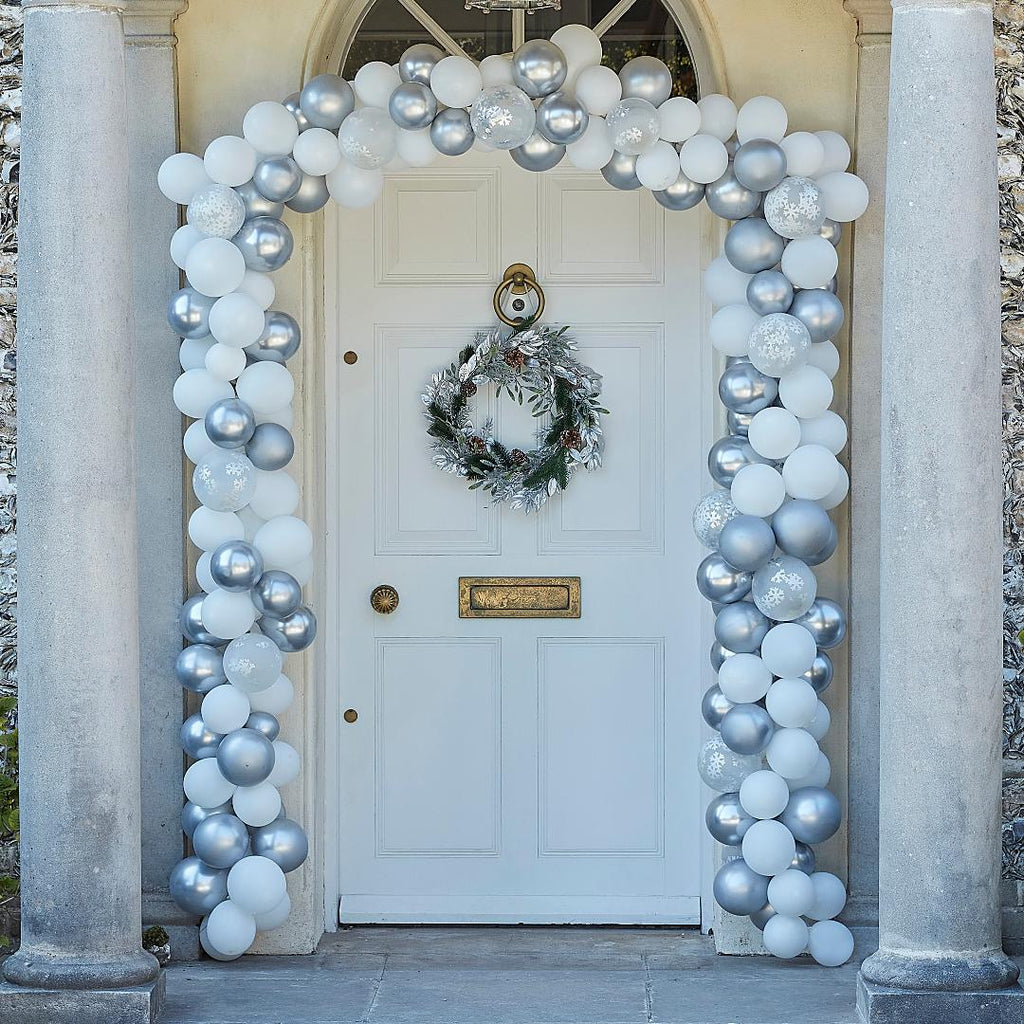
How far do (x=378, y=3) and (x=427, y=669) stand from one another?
2.22 meters

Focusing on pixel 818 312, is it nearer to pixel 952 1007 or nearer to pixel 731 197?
pixel 731 197

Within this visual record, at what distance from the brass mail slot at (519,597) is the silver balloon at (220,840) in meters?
1.04

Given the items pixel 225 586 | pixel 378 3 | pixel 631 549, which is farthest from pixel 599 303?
pixel 225 586

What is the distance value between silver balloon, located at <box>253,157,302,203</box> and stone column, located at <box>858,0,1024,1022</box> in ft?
5.65

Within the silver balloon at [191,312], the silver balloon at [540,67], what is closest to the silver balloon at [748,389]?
the silver balloon at [540,67]

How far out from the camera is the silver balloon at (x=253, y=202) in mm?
4508

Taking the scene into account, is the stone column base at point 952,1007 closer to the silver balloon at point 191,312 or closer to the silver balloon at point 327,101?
the silver balloon at point 191,312

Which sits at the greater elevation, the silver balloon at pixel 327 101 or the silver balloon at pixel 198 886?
the silver balloon at pixel 327 101

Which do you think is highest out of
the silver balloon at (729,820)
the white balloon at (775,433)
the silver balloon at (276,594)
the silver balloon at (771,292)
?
the silver balloon at (771,292)

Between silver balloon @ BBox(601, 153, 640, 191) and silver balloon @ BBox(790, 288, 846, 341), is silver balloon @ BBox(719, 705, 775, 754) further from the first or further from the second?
silver balloon @ BBox(601, 153, 640, 191)

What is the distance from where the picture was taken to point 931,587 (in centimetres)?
389

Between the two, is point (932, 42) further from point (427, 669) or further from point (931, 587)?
point (427, 669)

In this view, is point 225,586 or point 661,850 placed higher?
point 225,586

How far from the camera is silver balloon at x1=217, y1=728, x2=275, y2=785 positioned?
176 inches
